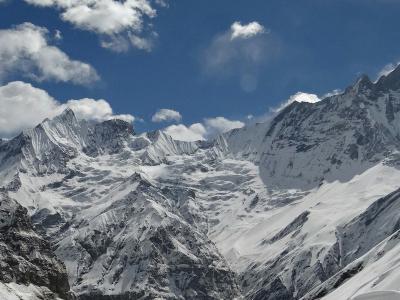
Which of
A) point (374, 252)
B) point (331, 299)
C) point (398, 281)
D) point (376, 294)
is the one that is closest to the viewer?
point (376, 294)

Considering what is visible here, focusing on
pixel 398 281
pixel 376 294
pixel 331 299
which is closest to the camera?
pixel 376 294

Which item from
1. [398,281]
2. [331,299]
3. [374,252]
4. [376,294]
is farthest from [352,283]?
[376,294]

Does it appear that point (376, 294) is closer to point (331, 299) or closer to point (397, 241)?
point (331, 299)

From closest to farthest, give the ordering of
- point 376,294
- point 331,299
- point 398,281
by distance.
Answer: point 376,294, point 398,281, point 331,299

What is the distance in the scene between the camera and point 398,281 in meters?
79.4

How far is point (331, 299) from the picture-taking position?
120938 millimetres

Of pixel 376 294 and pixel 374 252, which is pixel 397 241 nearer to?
pixel 374 252

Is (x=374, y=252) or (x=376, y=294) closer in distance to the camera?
(x=376, y=294)

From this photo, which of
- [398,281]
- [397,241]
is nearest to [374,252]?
[397,241]

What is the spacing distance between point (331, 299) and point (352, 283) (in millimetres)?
5560

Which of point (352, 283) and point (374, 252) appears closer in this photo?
point (352, 283)

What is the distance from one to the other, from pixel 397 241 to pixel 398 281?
78923 millimetres

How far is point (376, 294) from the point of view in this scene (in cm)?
6806

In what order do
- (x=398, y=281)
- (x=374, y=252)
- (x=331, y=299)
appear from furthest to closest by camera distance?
1. (x=374, y=252)
2. (x=331, y=299)
3. (x=398, y=281)
